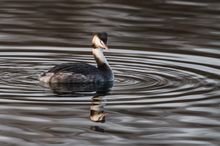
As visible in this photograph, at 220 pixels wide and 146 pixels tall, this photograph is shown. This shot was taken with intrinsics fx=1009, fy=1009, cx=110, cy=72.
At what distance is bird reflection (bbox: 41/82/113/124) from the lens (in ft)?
42.1

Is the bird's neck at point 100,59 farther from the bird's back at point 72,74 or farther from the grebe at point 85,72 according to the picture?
the bird's back at point 72,74

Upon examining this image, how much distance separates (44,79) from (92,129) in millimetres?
2858

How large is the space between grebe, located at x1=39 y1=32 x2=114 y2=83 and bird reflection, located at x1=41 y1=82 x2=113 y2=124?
0.08m

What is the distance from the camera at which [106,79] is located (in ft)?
48.6

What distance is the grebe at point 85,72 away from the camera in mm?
14500

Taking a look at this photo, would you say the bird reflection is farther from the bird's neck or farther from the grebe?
the bird's neck

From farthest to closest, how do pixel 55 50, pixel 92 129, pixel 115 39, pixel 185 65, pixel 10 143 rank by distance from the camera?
pixel 115 39
pixel 55 50
pixel 185 65
pixel 92 129
pixel 10 143

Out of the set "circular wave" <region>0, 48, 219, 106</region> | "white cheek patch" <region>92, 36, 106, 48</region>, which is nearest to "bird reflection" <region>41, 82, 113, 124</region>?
"circular wave" <region>0, 48, 219, 106</region>

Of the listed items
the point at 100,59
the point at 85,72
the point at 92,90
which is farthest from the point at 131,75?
the point at 92,90

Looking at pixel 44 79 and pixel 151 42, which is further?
pixel 151 42

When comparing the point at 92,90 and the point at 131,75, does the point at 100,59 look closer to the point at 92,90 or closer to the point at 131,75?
the point at 131,75

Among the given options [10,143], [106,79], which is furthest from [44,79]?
[10,143]

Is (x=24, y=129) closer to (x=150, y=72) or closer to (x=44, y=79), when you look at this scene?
(x=44, y=79)

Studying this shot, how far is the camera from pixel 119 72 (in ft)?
50.7
